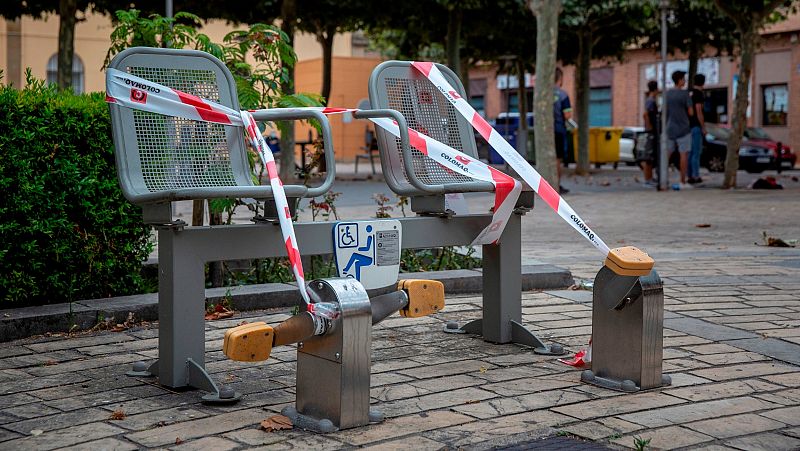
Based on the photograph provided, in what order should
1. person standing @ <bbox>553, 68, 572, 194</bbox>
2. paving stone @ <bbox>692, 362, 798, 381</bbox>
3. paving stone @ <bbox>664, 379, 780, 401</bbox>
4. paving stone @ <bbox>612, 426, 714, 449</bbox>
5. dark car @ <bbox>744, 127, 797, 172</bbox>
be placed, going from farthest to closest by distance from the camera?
dark car @ <bbox>744, 127, 797, 172</bbox> → person standing @ <bbox>553, 68, 572, 194</bbox> → paving stone @ <bbox>692, 362, 798, 381</bbox> → paving stone @ <bbox>664, 379, 780, 401</bbox> → paving stone @ <bbox>612, 426, 714, 449</bbox>

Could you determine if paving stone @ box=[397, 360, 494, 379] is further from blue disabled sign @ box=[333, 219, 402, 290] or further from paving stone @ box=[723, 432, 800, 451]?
paving stone @ box=[723, 432, 800, 451]

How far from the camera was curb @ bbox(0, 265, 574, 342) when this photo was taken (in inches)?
211

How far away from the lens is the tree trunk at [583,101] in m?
27.5

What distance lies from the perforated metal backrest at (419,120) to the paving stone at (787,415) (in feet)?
5.63

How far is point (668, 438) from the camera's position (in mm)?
3678

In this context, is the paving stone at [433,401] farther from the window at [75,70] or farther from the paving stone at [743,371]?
the window at [75,70]

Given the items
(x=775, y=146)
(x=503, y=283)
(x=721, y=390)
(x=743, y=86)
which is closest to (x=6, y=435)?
(x=503, y=283)

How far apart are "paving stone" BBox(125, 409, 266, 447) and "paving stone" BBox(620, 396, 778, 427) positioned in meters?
1.37

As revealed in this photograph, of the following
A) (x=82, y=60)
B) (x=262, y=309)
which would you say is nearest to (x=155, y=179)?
(x=262, y=309)

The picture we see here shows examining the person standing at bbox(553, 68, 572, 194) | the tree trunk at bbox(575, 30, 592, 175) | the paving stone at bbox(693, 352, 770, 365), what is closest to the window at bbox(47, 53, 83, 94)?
the tree trunk at bbox(575, 30, 592, 175)

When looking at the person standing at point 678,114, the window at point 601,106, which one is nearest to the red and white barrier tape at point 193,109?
the person standing at point 678,114

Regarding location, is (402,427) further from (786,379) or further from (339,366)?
(786,379)

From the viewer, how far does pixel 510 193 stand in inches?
199

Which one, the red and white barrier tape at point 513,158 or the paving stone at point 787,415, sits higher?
the red and white barrier tape at point 513,158
